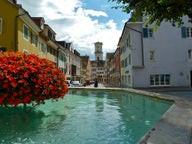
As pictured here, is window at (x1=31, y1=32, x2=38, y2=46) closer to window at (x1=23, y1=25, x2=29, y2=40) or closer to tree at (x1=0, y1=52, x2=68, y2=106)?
window at (x1=23, y1=25, x2=29, y2=40)

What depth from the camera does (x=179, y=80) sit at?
1080 inches

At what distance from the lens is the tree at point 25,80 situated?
276 inches

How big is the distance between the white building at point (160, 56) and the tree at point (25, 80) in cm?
A: 2041

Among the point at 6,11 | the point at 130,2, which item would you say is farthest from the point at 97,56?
the point at 130,2

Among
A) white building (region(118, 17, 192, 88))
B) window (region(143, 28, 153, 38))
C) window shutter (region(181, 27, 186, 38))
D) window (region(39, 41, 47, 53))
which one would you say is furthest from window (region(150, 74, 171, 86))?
window (region(39, 41, 47, 53))

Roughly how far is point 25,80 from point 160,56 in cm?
2351

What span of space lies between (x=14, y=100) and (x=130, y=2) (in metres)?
5.69

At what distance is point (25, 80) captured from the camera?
732cm

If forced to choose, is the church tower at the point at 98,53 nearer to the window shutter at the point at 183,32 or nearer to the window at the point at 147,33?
the window at the point at 147,33

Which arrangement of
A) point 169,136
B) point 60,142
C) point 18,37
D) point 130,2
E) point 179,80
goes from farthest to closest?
point 179,80 → point 18,37 → point 130,2 → point 60,142 → point 169,136

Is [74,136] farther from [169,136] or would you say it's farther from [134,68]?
[134,68]

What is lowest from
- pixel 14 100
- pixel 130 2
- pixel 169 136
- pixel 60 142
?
pixel 60 142

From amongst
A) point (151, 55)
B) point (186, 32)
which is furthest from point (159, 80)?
point (186, 32)

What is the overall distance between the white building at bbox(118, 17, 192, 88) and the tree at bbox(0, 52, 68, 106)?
20.4m
